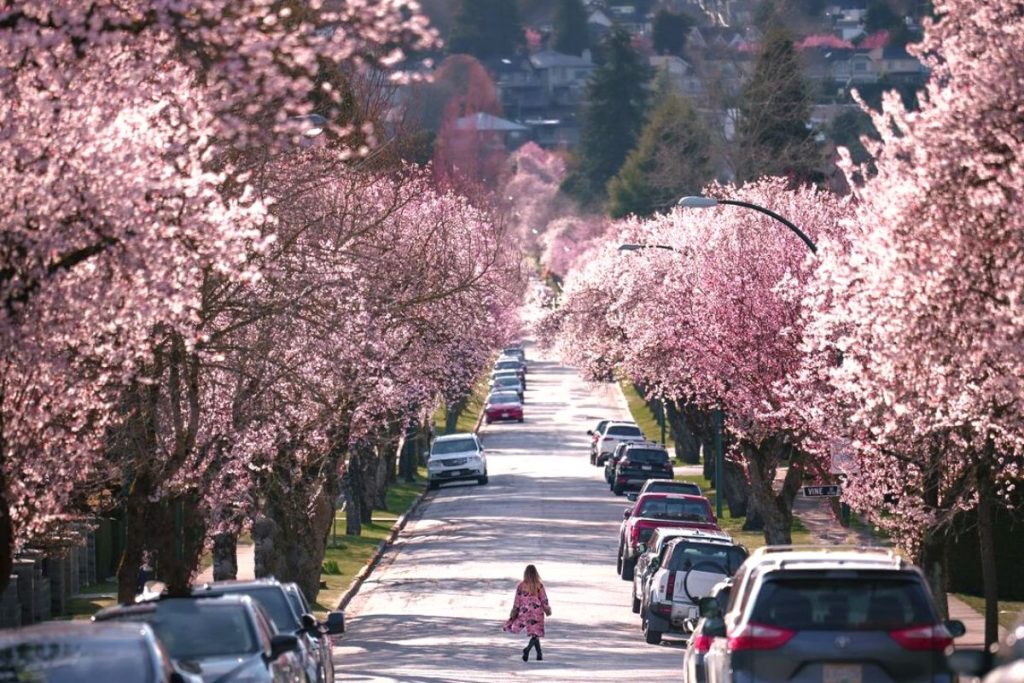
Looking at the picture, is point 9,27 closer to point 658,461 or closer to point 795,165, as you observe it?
point 658,461

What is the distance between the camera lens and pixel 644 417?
97.0 m

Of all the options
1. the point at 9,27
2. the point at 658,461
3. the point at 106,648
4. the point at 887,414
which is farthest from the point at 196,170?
the point at 658,461

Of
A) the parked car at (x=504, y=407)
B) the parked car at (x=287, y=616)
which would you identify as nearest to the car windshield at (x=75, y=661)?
the parked car at (x=287, y=616)

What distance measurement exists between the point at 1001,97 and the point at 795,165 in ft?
233

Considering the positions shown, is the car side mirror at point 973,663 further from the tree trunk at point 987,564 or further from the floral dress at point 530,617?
the floral dress at point 530,617

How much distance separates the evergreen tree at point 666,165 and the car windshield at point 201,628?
75.5 meters

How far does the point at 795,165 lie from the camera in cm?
8700

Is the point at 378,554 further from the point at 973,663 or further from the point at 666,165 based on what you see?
the point at 666,165

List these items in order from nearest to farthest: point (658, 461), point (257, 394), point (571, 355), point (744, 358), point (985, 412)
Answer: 1. point (985, 412)
2. point (257, 394)
3. point (744, 358)
4. point (658, 461)
5. point (571, 355)

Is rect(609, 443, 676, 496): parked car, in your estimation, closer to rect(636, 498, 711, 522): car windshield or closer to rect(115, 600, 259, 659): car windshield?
rect(636, 498, 711, 522): car windshield

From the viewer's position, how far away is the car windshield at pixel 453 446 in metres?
65.3

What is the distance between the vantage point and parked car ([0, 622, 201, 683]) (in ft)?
38.3

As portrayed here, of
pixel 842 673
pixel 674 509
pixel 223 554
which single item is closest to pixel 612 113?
pixel 674 509

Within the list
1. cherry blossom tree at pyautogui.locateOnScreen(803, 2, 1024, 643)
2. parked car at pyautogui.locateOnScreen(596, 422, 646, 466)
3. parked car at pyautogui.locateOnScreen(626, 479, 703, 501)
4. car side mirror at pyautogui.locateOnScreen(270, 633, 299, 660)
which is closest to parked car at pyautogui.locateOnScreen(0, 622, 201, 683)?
car side mirror at pyautogui.locateOnScreen(270, 633, 299, 660)
